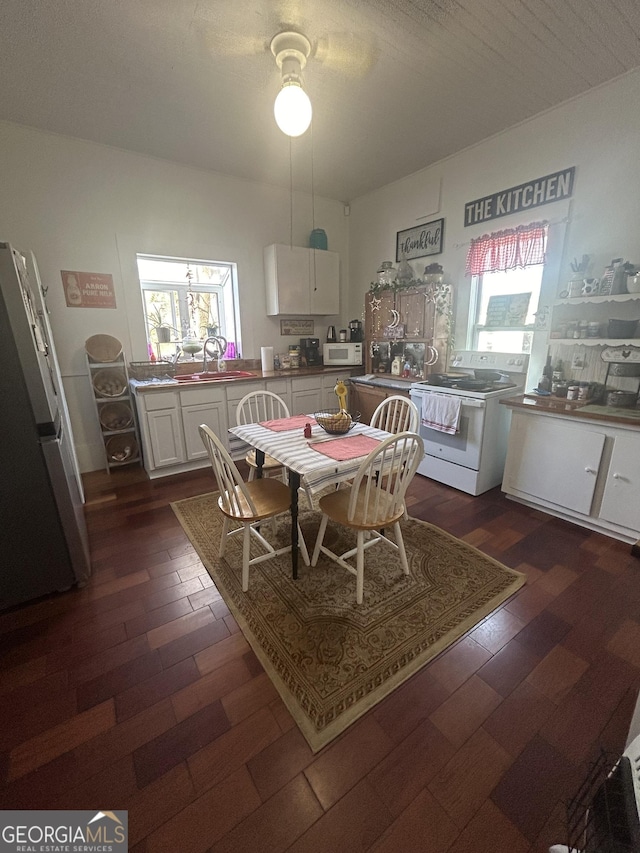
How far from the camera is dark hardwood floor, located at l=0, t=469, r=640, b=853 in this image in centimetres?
98

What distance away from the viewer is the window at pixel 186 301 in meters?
3.49

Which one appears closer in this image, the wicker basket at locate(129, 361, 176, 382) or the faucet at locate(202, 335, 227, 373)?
the wicker basket at locate(129, 361, 176, 382)

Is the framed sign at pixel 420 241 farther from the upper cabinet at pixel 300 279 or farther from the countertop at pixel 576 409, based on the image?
the countertop at pixel 576 409

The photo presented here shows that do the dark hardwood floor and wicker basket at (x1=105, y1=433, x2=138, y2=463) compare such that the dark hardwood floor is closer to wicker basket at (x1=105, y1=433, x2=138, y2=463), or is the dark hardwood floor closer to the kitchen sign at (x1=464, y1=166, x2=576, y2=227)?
wicker basket at (x1=105, y1=433, x2=138, y2=463)

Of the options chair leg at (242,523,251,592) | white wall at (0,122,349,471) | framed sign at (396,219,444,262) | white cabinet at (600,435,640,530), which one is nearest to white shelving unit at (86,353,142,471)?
white wall at (0,122,349,471)

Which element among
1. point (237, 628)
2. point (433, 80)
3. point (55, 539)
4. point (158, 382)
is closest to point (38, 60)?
point (158, 382)

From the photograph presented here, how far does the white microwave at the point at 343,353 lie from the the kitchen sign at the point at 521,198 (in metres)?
1.61

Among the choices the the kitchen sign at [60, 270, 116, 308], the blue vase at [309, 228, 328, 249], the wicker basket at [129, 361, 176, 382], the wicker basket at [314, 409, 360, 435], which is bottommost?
the wicker basket at [314, 409, 360, 435]

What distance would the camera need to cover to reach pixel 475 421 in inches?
103

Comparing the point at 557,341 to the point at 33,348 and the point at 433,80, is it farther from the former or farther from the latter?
the point at 33,348

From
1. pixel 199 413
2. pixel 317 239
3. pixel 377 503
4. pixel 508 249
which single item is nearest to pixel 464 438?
pixel 377 503

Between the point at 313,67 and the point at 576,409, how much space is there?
261 centimetres

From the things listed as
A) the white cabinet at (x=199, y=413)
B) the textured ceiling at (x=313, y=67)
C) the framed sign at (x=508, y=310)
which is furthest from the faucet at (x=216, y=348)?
the framed sign at (x=508, y=310)

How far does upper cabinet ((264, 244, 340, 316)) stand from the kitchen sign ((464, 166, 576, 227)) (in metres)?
1.57
